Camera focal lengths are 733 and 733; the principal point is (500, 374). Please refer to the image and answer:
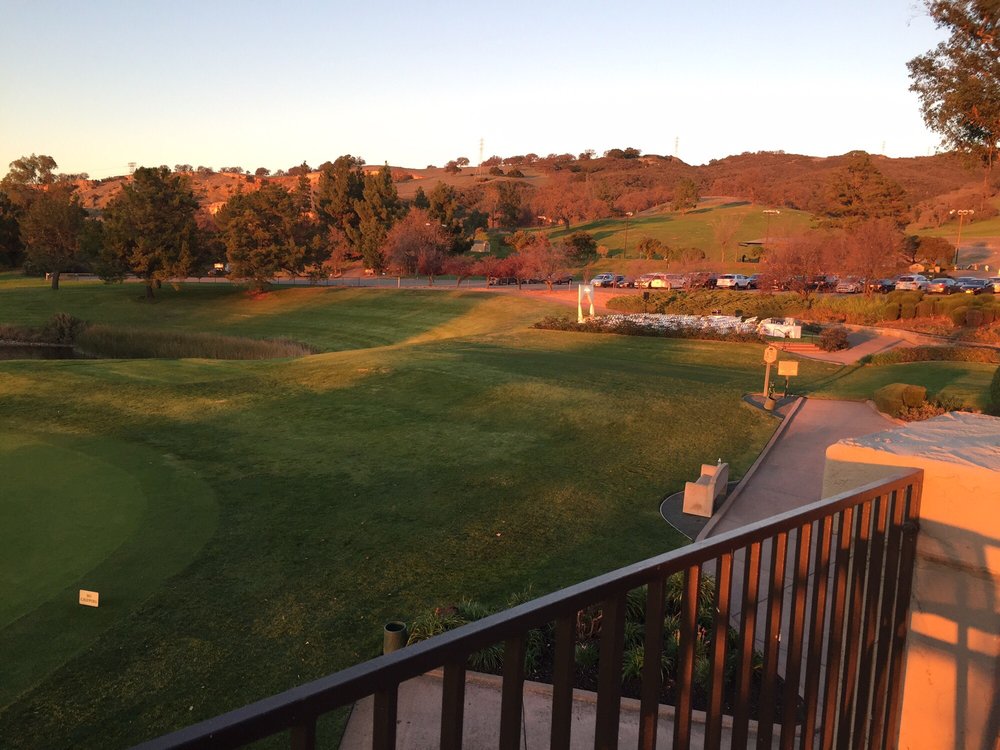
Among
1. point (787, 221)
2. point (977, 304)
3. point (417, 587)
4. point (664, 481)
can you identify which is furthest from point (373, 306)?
point (787, 221)

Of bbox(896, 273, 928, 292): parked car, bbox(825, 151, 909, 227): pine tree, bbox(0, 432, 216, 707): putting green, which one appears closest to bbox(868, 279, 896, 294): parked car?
bbox(896, 273, 928, 292): parked car

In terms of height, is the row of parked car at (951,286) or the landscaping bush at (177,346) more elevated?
the row of parked car at (951,286)

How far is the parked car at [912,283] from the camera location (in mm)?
50750

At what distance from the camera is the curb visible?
9.95 m


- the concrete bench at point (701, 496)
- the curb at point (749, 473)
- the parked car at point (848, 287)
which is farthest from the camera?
the parked car at point (848, 287)

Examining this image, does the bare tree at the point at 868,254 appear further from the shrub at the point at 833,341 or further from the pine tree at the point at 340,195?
the pine tree at the point at 340,195

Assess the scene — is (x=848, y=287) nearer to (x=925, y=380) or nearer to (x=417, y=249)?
(x=417, y=249)

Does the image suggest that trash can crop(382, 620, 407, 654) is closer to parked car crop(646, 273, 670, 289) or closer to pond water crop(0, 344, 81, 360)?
pond water crop(0, 344, 81, 360)

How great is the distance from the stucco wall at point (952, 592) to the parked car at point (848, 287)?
54660 mm

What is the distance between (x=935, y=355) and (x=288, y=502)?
2381cm

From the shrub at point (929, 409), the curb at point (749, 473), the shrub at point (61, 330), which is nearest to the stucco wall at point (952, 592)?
the curb at point (749, 473)

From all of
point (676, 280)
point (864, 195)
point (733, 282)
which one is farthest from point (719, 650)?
point (864, 195)

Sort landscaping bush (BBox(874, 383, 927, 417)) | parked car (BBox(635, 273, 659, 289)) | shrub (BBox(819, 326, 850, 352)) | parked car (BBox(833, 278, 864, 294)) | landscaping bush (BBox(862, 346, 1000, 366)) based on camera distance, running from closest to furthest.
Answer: landscaping bush (BBox(874, 383, 927, 417)) < landscaping bush (BBox(862, 346, 1000, 366)) < shrub (BBox(819, 326, 850, 352)) < parked car (BBox(833, 278, 864, 294)) < parked car (BBox(635, 273, 659, 289))

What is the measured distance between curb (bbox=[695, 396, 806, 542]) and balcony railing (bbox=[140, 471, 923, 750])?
4399mm
